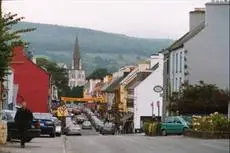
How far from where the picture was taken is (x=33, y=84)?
8325 cm

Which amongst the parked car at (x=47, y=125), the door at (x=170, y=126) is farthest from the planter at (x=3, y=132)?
the door at (x=170, y=126)

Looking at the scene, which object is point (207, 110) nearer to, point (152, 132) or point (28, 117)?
point (152, 132)

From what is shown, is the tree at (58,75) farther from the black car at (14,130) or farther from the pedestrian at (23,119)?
the pedestrian at (23,119)

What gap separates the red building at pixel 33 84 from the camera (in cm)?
8164

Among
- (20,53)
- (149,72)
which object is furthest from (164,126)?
(149,72)

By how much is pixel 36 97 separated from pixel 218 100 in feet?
106

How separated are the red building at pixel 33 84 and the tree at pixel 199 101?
90.4ft

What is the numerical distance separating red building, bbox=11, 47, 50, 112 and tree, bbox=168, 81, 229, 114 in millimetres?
27541

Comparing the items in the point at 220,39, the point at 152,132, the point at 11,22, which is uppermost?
the point at 11,22

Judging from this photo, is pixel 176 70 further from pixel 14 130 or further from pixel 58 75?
pixel 58 75

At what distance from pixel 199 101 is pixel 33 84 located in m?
31.1

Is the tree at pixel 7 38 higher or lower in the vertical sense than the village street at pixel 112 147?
higher

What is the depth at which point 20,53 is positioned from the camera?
7956cm

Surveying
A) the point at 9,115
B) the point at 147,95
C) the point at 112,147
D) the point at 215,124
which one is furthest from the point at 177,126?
the point at 147,95
